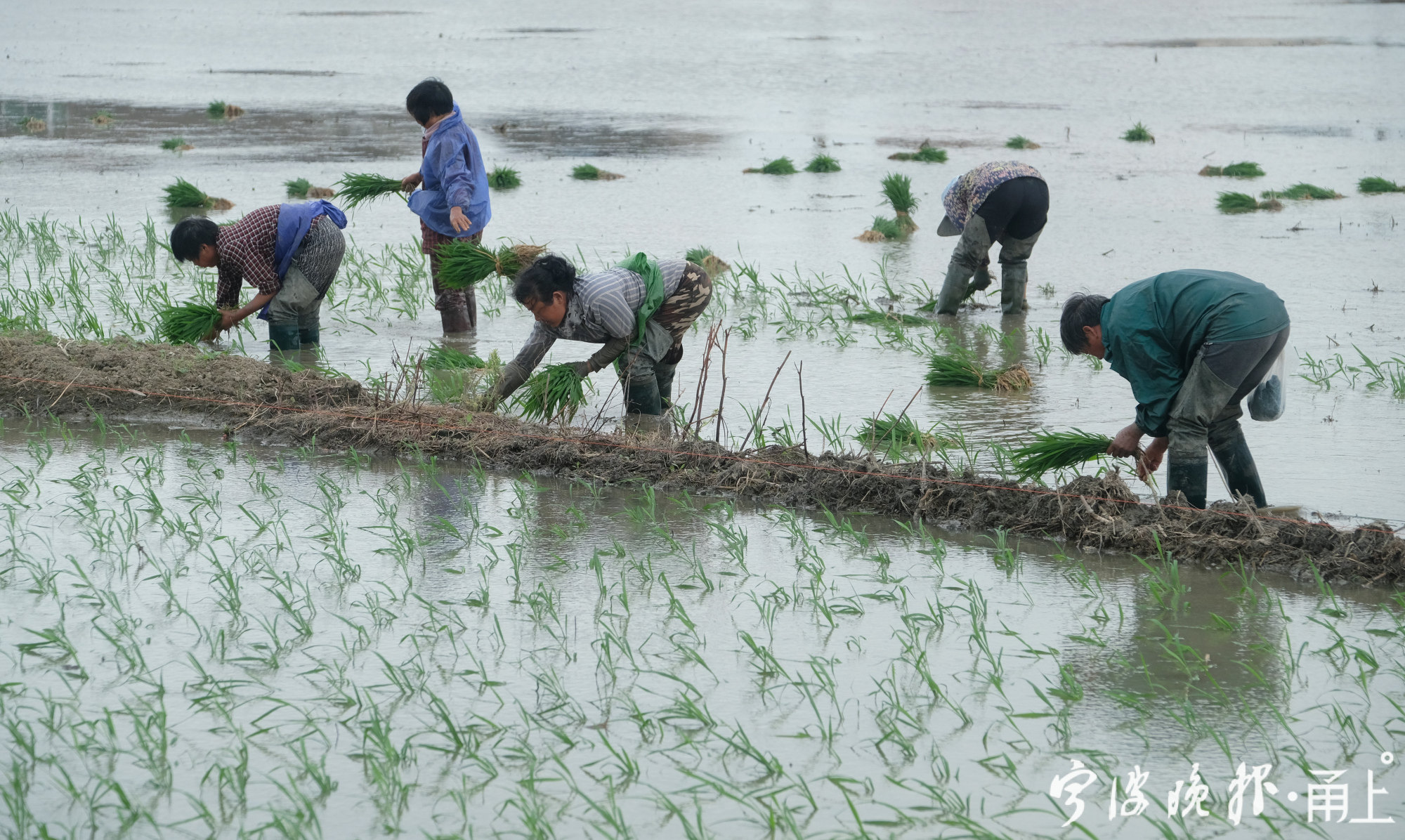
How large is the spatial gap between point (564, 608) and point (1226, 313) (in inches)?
88.2

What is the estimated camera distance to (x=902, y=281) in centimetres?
834

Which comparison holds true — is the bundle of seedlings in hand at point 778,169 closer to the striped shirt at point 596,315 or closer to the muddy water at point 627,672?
the striped shirt at point 596,315

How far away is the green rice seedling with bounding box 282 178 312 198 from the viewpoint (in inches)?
426

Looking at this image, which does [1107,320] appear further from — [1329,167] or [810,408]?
[1329,167]

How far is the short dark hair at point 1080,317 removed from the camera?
4.32 m

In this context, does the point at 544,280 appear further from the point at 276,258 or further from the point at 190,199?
the point at 190,199

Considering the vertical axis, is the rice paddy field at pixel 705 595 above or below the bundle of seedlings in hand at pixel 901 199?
below

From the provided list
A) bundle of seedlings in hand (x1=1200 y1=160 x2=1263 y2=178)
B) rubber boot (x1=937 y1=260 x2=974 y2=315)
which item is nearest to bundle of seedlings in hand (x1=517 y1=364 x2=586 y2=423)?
rubber boot (x1=937 y1=260 x2=974 y2=315)

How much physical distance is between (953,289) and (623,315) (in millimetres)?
2857

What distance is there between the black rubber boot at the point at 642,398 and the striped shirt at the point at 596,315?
0.92 ft

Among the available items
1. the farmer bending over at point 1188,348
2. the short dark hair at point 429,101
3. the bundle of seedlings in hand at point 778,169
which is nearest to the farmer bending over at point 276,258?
the short dark hair at point 429,101

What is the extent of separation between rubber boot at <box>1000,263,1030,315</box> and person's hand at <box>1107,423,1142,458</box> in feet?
10.3

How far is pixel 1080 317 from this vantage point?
4324mm

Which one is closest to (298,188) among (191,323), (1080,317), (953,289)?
(191,323)
